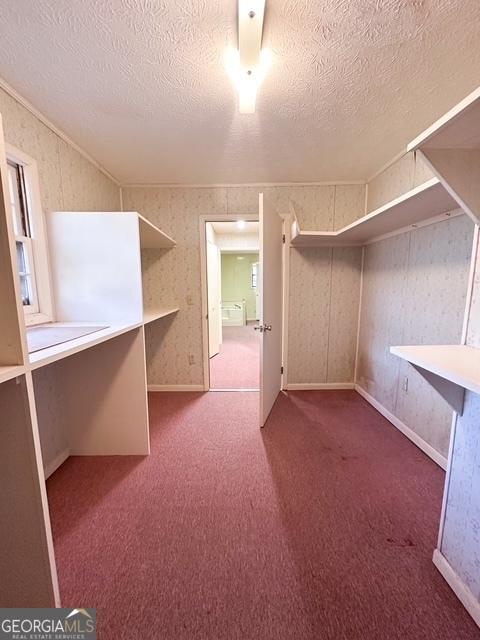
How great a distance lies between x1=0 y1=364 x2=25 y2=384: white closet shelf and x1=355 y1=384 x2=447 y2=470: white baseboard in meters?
2.41

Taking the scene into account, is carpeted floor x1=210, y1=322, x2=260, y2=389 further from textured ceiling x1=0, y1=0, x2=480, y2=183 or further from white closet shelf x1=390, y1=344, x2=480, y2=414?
textured ceiling x1=0, y1=0, x2=480, y2=183

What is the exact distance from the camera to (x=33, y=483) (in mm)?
815

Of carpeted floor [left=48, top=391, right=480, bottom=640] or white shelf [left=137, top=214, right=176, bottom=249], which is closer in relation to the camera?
carpeted floor [left=48, top=391, right=480, bottom=640]

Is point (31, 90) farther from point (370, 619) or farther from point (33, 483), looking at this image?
point (370, 619)

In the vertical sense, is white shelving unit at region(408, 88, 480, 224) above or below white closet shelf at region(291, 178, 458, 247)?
below

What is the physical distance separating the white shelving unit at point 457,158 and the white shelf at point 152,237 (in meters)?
1.61

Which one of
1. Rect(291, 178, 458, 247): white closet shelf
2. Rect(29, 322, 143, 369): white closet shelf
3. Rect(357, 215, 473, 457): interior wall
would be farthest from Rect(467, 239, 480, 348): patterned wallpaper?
Rect(29, 322, 143, 369): white closet shelf

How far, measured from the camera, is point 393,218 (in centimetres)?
181

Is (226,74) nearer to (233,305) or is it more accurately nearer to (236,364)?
(236,364)

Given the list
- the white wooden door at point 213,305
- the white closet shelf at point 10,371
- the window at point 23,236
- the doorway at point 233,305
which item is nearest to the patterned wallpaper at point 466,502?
the doorway at point 233,305

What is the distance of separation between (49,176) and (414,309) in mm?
2916

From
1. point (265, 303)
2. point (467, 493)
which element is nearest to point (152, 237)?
point (265, 303)

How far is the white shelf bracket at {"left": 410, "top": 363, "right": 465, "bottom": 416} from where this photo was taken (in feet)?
3.12

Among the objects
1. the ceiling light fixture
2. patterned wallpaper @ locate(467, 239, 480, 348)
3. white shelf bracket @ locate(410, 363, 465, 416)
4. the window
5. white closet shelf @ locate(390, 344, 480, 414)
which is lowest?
white shelf bracket @ locate(410, 363, 465, 416)
